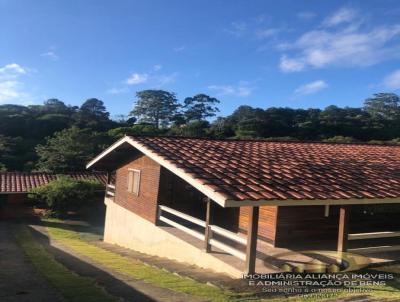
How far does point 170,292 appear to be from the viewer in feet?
24.3

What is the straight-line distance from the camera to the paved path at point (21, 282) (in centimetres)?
735

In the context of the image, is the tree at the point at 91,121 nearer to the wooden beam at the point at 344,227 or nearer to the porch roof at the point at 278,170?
the porch roof at the point at 278,170

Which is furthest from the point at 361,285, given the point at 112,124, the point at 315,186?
the point at 112,124

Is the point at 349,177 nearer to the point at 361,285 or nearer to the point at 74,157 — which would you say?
the point at 361,285

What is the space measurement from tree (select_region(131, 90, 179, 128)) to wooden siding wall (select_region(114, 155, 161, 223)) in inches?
2791

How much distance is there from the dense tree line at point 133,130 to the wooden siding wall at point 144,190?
22444 mm

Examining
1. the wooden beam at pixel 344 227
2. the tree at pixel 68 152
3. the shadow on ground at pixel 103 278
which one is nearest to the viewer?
the shadow on ground at pixel 103 278

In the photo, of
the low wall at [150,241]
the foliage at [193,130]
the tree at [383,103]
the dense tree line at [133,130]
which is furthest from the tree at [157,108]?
the low wall at [150,241]

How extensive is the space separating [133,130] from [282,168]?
49891mm

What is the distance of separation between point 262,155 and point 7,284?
23.1 ft

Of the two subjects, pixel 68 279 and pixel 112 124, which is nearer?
pixel 68 279

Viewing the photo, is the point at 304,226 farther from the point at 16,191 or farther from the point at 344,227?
the point at 16,191

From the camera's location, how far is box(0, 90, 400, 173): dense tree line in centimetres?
4203

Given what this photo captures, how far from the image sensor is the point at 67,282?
8.47 meters
